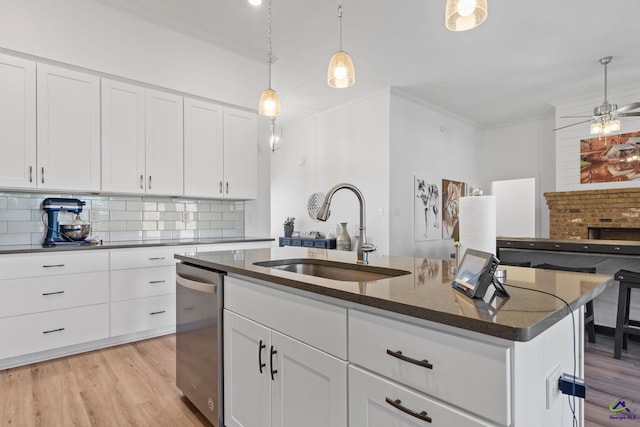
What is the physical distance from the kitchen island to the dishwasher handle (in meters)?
0.18

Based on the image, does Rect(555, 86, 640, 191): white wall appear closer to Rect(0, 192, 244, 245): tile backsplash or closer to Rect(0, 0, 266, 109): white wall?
Rect(0, 0, 266, 109): white wall

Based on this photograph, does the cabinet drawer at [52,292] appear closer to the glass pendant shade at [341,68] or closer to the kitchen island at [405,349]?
the kitchen island at [405,349]

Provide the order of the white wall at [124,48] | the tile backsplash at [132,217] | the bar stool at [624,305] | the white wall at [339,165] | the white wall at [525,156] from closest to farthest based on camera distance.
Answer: the bar stool at [624,305], the white wall at [124,48], the tile backsplash at [132,217], the white wall at [339,165], the white wall at [525,156]

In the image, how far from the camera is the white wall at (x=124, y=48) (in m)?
2.81

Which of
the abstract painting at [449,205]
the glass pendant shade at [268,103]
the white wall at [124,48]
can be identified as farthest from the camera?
the abstract painting at [449,205]

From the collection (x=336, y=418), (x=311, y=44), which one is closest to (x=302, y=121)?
(x=311, y=44)

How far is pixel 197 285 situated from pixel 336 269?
28.7 inches

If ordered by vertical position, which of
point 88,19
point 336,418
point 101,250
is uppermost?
point 88,19

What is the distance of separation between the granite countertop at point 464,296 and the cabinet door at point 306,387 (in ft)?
0.77

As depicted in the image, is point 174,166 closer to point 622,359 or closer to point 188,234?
point 188,234

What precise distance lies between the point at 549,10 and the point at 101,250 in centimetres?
462

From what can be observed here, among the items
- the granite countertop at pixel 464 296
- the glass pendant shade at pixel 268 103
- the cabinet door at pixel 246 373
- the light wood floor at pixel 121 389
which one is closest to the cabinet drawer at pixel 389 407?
the granite countertop at pixel 464 296

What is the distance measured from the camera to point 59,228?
10.1 feet

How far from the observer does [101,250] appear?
294cm
